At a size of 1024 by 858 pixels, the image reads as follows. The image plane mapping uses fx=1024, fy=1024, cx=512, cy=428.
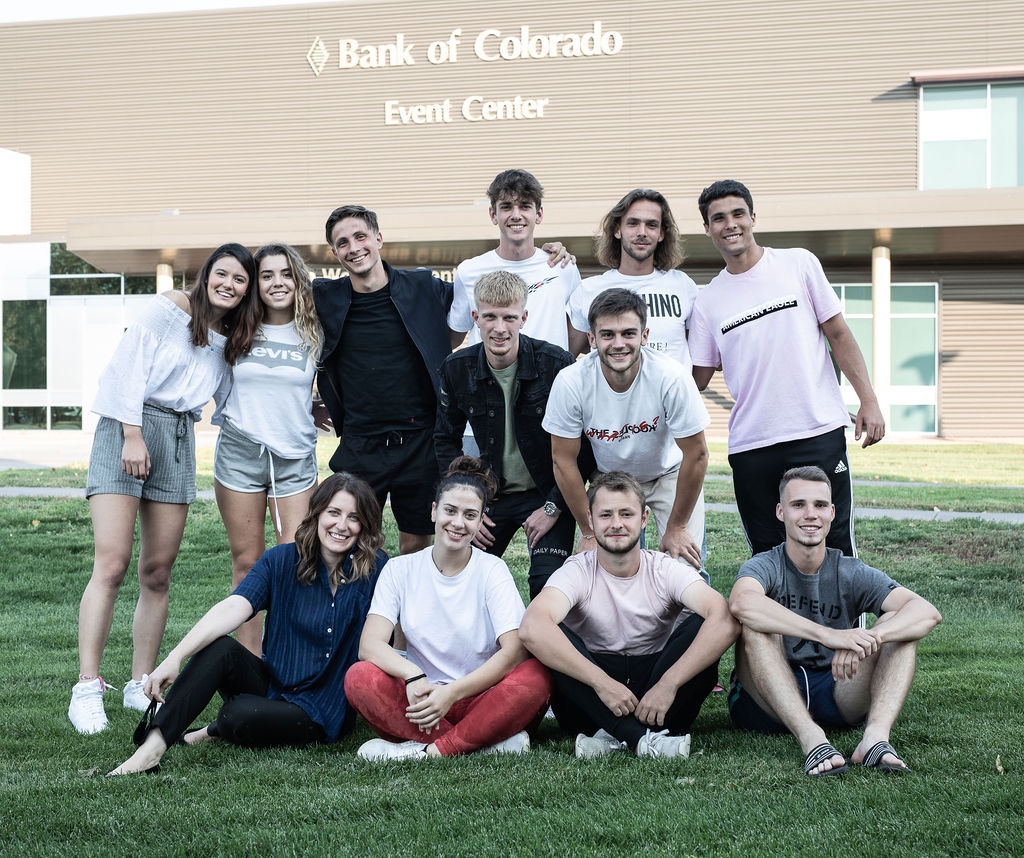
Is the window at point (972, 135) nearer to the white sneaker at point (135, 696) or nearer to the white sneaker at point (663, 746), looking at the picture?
the white sneaker at point (663, 746)

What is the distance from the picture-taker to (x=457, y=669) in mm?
4480

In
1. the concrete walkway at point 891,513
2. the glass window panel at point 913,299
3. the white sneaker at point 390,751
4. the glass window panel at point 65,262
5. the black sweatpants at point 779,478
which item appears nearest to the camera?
the white sneaker at point 390,751

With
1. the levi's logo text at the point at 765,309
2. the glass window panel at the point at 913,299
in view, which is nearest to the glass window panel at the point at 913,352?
the glass window panel at the point at 913,299

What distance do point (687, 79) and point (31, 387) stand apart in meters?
18.5

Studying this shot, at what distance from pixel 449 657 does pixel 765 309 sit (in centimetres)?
224

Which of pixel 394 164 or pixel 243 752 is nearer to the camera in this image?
pixel 243 752

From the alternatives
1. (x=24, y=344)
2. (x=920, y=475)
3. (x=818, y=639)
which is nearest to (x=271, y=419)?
(x=818, y=639)

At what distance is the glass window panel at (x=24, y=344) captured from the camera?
26578 millimetres

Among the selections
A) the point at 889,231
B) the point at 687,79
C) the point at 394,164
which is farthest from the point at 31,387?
the point at 889,231

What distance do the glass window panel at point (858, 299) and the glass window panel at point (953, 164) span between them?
285cm

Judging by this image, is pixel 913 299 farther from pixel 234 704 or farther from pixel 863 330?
pixel 234 704

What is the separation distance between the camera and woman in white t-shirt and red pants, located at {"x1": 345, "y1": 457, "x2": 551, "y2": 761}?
165 inches

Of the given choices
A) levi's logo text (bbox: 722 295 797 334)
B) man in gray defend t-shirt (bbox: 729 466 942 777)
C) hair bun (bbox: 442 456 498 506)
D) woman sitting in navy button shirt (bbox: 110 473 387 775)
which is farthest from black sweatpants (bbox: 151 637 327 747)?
levi's logo text (bbox: 722 295 797 334)

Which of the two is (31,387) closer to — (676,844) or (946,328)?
(946,328)
